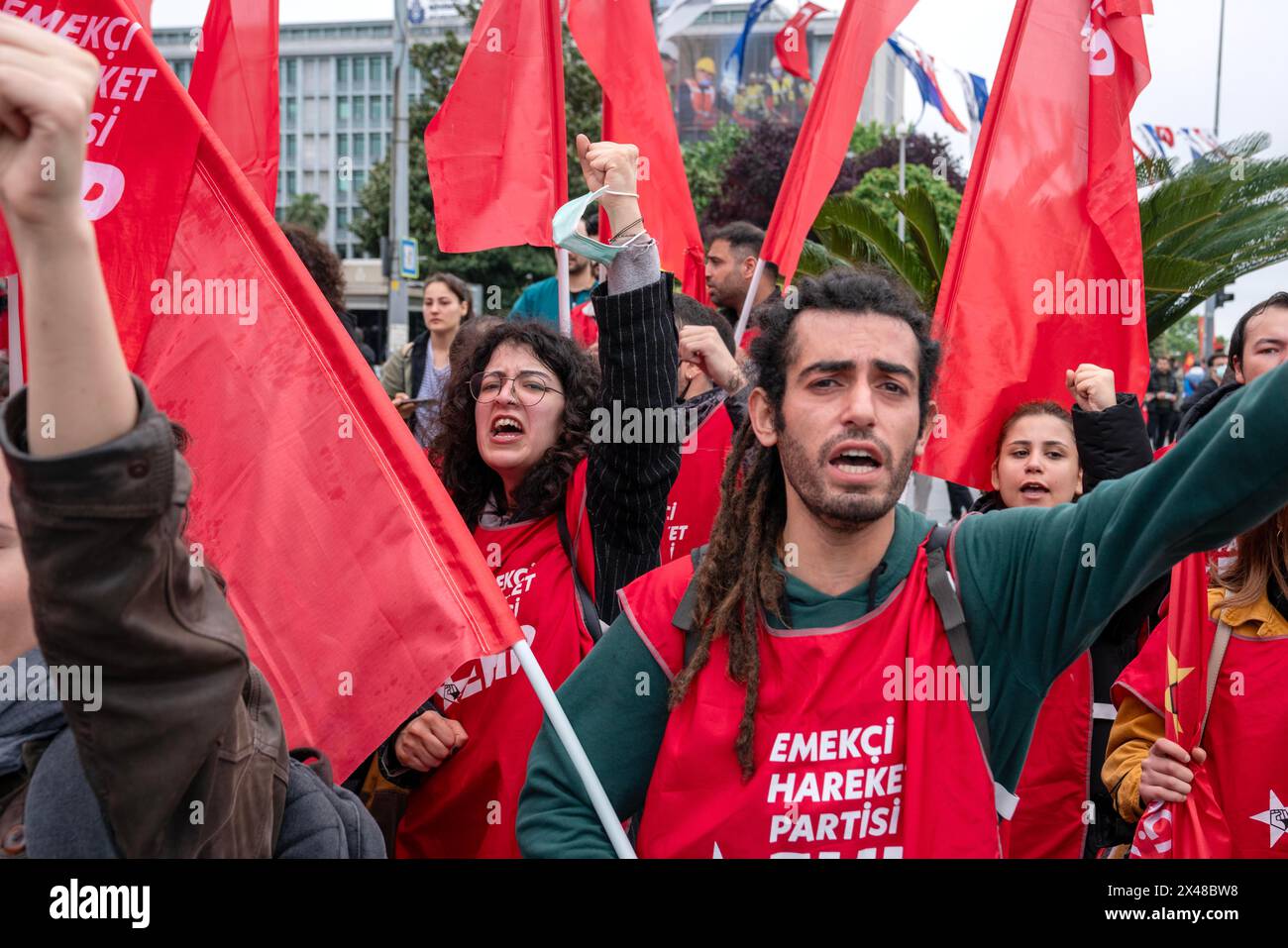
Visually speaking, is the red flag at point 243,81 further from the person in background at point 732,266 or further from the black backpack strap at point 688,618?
the black backpack strap at point 688,618

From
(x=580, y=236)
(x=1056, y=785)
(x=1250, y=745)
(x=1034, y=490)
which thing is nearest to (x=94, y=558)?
(x=580, y=236)

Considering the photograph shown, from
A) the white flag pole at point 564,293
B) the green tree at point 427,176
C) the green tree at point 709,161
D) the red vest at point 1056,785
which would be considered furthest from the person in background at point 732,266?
the green tree at point 709,161

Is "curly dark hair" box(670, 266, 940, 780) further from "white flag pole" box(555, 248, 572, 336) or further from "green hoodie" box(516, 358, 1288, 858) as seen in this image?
"white flag pole" box(555, 248, 572, 336)

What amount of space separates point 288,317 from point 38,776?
3.80ft

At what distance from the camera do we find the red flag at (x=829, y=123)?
4727mm

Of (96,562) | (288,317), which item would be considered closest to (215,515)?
(288,317)

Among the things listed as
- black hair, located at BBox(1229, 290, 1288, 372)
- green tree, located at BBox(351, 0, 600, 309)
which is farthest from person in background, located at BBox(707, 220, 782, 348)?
green tree, located at BBox(351, 0, 600, 309)

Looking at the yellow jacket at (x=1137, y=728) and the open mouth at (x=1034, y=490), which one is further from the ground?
the open mouth at (x=1034, y=490)

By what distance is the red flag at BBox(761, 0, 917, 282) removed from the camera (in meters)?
4.73

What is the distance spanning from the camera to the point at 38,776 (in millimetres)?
1626

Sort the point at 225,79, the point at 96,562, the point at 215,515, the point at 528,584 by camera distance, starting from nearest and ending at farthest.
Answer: the point at 96,562 → the point at 215,515 → the point at 528,584 → the point at 225,79

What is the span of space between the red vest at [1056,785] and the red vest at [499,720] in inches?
49.3

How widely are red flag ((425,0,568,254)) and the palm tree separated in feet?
14.8

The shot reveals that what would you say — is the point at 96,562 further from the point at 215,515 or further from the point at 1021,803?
the point at 1021,803
